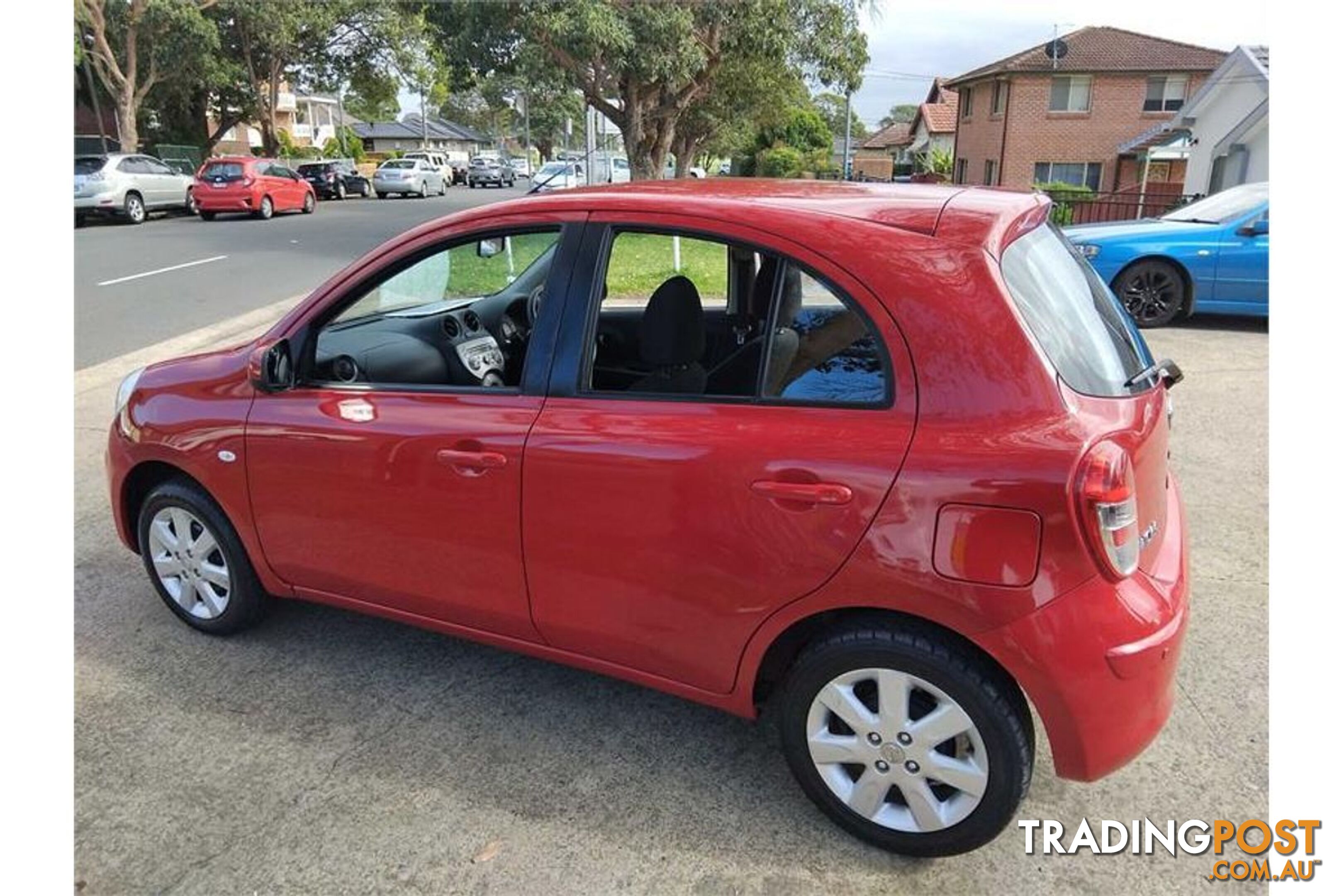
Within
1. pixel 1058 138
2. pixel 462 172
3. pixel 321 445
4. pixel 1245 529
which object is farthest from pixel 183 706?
pixel 462 172

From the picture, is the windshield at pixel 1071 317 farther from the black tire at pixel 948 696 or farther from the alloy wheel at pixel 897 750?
the alloy wheel at pixel 897 750

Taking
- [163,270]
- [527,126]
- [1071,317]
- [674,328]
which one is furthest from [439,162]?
[1071,317]

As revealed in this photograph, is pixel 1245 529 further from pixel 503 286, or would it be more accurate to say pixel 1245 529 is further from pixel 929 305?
pixel 503 286

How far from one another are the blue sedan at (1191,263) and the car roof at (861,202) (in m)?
7.04

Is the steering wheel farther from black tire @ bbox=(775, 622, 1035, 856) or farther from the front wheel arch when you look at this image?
the front wheel arch

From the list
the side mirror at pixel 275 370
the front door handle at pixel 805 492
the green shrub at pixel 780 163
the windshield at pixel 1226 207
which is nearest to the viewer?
the front door handle at pixel 805 492

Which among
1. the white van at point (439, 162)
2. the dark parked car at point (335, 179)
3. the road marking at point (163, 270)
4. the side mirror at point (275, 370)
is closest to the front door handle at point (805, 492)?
the side mirror at point (275, 370)

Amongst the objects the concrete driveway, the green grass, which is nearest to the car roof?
the green grass

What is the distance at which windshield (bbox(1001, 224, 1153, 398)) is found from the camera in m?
2.20

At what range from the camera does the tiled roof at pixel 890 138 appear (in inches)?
2522

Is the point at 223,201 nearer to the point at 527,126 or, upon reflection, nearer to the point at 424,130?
the point at 527,126

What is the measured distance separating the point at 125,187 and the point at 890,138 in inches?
2217

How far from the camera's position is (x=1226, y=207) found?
30.8ft

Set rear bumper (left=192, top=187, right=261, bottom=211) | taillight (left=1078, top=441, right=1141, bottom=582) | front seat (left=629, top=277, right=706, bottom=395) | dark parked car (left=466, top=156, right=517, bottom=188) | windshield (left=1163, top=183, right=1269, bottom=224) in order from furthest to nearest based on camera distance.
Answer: dark parked car (left=466, top=156, right=517, bottom=188) → rear bumper (left=192, top=187, right=261, bottom=211) → windshield (left=1163, top=183, right=1269, bottom=224) → front seat (left=629, top=277, right=706, bottom=395) → taillight (left=1078, top=441, right=1141, bottom=582)
